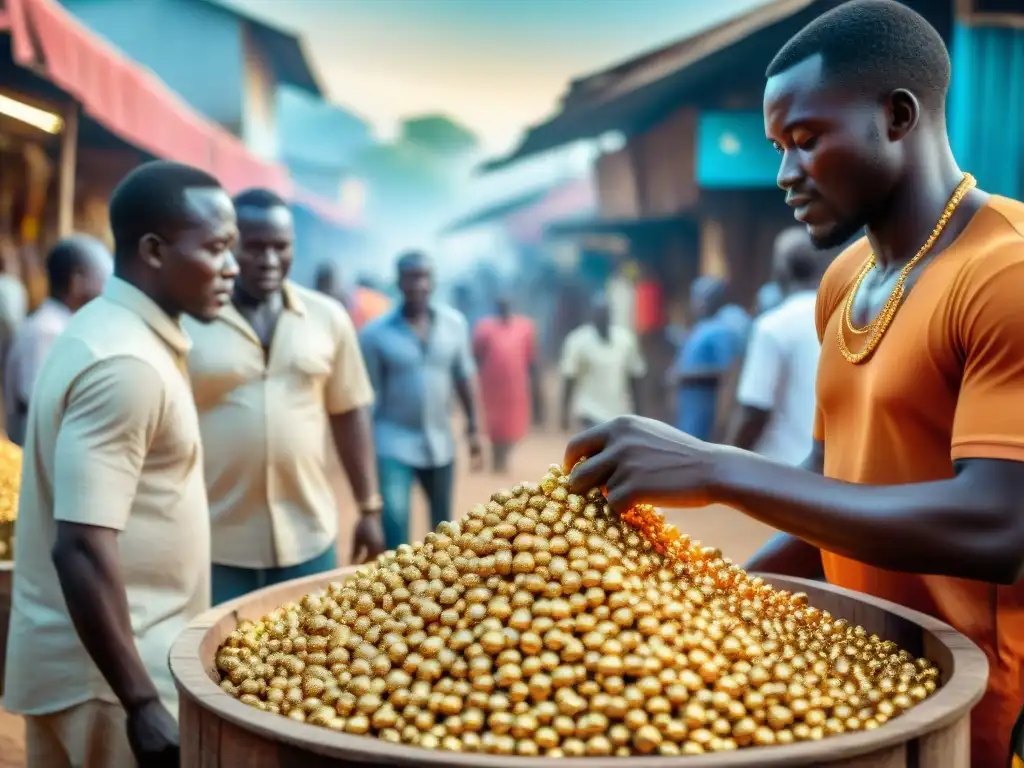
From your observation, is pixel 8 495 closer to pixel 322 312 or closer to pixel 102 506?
pixel 322 312

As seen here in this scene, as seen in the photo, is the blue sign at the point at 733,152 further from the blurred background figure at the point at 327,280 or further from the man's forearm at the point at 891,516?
the man's forearm at the point at 891,516

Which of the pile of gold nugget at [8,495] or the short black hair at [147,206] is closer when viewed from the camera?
the short black hair at [147,206]

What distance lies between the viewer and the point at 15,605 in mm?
2455

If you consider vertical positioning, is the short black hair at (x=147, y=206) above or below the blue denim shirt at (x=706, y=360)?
above

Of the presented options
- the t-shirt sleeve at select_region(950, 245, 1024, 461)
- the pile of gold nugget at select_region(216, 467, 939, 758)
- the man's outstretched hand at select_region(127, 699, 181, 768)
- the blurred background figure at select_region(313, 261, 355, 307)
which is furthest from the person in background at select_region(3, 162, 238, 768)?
the blurred background figure at select_region(313, 261, 355, 307)

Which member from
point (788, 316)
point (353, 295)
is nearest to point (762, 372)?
point (788, 316)

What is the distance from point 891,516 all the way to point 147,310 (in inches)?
67.4

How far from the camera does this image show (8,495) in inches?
155

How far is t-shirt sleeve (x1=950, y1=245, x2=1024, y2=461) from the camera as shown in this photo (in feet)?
4.99

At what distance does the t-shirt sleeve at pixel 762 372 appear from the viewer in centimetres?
452

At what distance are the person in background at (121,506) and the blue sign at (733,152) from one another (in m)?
7.20

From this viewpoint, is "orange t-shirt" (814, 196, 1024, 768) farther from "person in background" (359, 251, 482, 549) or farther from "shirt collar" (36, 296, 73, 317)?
"shirt collar" (36, 296, 73, 317)

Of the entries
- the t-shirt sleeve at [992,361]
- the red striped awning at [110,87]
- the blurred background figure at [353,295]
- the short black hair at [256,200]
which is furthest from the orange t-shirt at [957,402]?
the blurred background figure at [353,295]

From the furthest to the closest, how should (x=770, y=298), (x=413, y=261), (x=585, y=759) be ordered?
(x=770, y=298)
(x=413, y=261)
(x=585, y=759)
